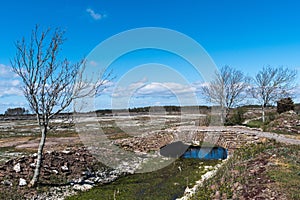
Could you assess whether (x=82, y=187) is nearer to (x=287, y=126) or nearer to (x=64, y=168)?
(x=64, y=168)

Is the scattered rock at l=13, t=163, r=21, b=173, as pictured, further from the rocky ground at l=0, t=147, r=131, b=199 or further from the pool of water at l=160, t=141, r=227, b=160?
the pool of water at l=160, t=141, r=227, b=160

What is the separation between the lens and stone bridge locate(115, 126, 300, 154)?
24.9m

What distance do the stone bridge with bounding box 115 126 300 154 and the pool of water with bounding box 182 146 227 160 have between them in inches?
38.4

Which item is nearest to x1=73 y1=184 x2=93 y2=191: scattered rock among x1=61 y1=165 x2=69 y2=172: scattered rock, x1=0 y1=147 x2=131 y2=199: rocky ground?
x1=0 y1=147 x2=131 y2=199: rocky ground

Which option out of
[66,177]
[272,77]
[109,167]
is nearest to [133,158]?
[109,167]

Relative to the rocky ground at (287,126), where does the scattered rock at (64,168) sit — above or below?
below

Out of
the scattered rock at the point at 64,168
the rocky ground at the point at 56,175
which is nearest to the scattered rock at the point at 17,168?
the rocky ground at the point at 56,175

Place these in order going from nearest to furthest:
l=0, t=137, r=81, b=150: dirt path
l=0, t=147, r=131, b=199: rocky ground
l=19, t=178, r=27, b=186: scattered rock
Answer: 1. l=0, t=147, r=131, b=199: rocky ground
2. l=19, t=178, r=27, b=186: scattered rock
3. l=0, t=137, r=81, b=150: dirt path

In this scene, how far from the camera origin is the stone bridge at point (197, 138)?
81.6ft

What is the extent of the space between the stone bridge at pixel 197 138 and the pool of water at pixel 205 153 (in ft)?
3.20

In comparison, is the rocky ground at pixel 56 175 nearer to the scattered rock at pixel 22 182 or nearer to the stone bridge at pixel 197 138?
the scattered rock at pixel 22 182

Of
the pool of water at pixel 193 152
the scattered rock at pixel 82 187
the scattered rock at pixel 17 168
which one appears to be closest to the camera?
the scattered rock at pixel 82 187

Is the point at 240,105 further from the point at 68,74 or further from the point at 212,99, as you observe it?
the point at 68,74

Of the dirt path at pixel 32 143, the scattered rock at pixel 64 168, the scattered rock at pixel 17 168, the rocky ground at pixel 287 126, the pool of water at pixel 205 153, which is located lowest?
the pool of water at pixel 205 153
